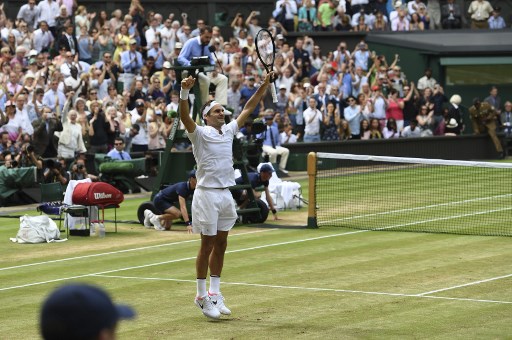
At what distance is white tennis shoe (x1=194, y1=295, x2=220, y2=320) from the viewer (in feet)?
38.7

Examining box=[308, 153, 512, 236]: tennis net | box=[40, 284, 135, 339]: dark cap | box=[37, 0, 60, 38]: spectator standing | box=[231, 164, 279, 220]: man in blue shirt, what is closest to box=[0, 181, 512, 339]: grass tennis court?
box=[231, 164, 279, 220]: man in blue shirt

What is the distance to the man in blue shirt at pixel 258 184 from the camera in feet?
71.9

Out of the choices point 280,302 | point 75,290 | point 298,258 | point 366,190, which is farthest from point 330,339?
point 366,190

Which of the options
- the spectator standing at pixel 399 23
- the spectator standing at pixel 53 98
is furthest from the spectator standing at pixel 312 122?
the spectator standing at pixel 399 23

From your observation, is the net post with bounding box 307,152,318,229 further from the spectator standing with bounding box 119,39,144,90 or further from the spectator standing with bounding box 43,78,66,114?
the spectator standing with bounding box 119,39,144,90

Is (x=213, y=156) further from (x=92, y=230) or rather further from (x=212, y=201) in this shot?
(x=92, y=230)

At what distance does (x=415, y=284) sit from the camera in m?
14.0

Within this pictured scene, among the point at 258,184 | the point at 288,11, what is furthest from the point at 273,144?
the point at 288,11

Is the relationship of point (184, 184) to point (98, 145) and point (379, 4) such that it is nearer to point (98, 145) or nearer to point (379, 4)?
point (98, 145)

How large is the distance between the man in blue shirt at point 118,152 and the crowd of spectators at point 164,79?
885 millimetres

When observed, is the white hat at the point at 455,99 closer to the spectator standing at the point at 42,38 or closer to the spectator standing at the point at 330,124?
the spectator standing at the point at 330,124

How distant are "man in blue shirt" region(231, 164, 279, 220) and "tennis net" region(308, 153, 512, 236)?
99 cm

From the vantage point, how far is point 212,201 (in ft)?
38.7

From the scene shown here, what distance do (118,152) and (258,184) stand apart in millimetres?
6191
